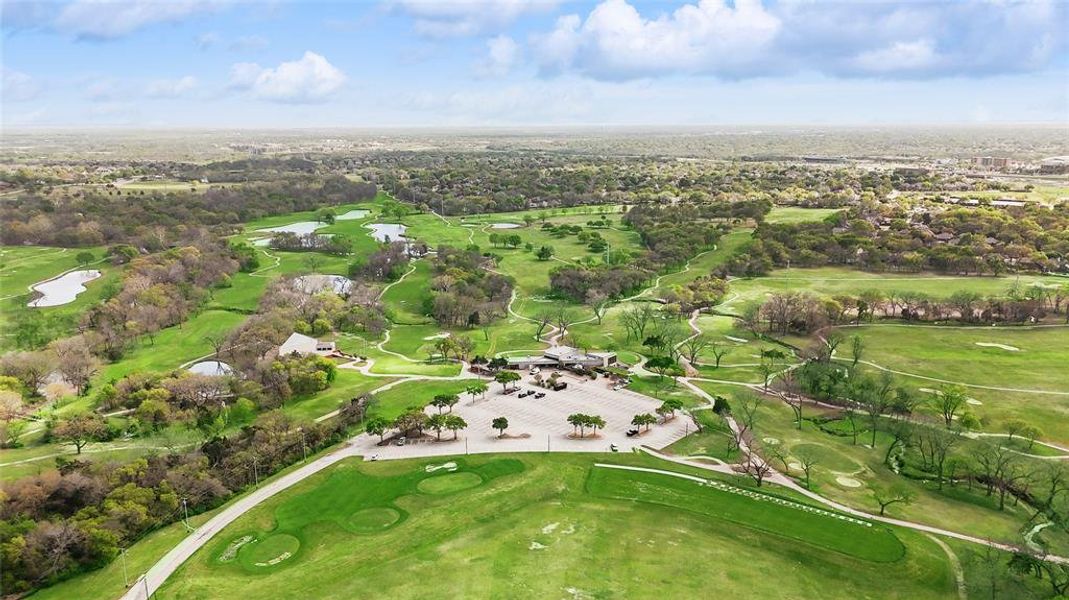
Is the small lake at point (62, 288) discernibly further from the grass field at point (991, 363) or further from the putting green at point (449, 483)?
the grass field at point (991, 363)

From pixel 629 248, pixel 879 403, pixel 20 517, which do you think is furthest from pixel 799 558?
pixel 629 248

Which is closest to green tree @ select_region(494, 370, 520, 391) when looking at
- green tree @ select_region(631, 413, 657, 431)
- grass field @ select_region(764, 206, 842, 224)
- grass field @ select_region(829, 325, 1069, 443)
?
green tree @ select_region(631, 413, 657, 431)

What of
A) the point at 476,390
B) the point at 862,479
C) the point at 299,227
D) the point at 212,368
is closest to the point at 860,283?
the point at 862,479

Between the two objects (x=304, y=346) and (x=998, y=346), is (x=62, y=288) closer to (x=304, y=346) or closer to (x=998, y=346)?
(x=304, y=346)

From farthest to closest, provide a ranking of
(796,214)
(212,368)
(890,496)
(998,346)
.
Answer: (796,214) < (998,346) < (212,368) < (890,496)

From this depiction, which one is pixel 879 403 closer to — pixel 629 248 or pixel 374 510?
pixel 374 510

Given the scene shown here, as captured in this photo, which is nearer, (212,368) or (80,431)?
(80,431)
